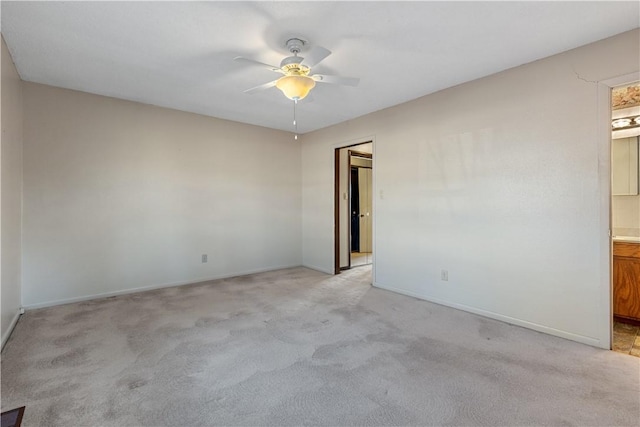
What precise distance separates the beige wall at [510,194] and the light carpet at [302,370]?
1.23ft

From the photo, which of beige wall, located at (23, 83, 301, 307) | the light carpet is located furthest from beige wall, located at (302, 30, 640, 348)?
beige wall, located at (23, 83, 301, 307)

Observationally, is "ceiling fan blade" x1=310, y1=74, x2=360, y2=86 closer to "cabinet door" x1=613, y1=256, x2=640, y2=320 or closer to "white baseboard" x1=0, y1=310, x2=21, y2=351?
"cabinet door" x1=613, y1=256, x2=640, y2=320

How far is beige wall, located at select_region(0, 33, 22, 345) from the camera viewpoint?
100 inches

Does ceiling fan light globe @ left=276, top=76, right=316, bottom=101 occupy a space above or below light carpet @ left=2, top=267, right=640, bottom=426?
above

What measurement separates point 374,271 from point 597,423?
2.86 metres

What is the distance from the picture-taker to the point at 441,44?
2510 millimetres

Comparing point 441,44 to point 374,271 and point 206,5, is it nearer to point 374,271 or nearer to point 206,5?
point 206,5

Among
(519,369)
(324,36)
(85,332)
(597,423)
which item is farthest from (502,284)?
(85,332)

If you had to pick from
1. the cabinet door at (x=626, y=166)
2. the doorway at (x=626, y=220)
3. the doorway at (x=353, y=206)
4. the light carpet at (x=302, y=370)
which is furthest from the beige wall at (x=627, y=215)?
the doorway at (x=353, y=206)

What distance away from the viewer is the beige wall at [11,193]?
2541 mm

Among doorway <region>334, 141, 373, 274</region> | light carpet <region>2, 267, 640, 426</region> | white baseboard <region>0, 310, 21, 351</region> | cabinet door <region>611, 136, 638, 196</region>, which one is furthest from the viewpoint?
doorway <region>334, 141, 373, 274</region>

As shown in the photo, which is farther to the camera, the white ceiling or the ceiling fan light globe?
the ceiling fan light globe

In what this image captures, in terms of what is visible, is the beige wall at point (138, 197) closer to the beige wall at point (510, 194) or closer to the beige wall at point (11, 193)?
the beige wall at point (11, 193)

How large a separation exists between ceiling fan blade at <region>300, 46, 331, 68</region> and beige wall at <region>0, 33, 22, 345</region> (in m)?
2.53
